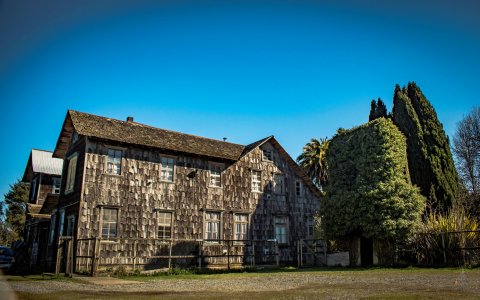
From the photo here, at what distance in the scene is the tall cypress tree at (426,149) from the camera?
26.4 meters

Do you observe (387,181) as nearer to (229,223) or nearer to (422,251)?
(422,251)

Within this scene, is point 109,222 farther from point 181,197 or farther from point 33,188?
point 33,188

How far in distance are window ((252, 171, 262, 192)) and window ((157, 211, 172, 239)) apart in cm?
658

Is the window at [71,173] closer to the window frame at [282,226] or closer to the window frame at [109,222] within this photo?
the window frame at [109,222]

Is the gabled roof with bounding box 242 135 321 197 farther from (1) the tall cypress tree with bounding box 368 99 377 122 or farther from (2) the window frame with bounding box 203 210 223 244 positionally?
(1) the tall cypress tree with bounding box 368 99 377 122

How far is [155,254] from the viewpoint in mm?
21047

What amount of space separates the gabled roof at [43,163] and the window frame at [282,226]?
18554mm

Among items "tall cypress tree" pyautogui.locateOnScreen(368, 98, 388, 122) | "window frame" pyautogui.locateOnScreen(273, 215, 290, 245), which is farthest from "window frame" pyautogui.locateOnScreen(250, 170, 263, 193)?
"tall cypress tree" pyautogui.locateOnScreen(368, 98, 388, 122)

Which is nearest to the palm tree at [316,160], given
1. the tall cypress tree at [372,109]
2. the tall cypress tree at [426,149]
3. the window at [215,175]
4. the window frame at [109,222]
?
the tall cypress tree at [372,109]

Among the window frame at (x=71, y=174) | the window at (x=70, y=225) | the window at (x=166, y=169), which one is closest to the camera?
the window at (x=70, y=225)

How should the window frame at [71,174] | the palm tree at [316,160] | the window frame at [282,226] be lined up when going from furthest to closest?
1. the palm tree at [316,160]
2. the window frame at [282,226]
3. the window frame at [71,174]

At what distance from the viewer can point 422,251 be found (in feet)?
61.1

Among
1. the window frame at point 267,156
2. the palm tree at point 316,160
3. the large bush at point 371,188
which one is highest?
the palm tree at point 316,160

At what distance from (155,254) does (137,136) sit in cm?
677
